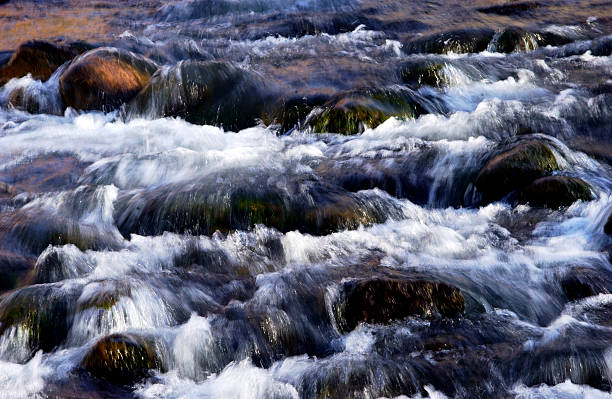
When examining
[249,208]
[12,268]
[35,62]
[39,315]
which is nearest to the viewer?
[39,315]

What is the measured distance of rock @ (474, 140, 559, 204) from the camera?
578cm

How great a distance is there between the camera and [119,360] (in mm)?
3650

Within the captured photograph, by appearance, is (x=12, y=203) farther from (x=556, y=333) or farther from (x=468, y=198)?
(x=556, y=333)

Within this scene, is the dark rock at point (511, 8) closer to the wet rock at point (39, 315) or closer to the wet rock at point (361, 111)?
the wet rock at point (361, 111)

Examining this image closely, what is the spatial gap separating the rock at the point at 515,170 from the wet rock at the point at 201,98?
2888mm

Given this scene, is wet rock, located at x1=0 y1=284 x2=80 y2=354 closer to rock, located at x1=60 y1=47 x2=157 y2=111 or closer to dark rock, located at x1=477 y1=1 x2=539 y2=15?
rock, located at x1=60 y1=47 x2=157 y2=111

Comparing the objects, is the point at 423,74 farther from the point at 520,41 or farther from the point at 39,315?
the point at 39,315

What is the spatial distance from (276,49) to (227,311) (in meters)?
6.87

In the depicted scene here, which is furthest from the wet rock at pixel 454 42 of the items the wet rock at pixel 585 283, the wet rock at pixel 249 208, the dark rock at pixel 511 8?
the wet rock at pixel 585 283

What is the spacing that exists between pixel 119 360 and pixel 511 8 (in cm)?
1000

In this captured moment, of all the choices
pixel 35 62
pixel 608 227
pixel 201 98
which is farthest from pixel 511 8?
pixel 608 227

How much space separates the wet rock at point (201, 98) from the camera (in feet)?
26.2

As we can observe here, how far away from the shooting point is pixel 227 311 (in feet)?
13.9

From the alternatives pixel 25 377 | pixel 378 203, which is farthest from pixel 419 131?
pixel 25 377
